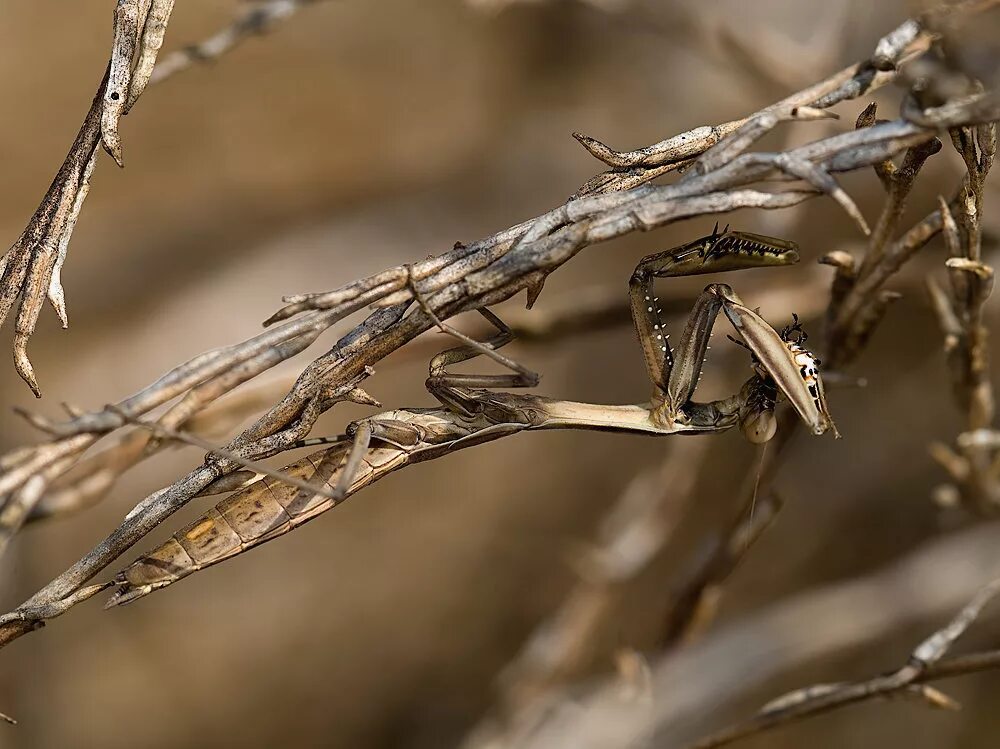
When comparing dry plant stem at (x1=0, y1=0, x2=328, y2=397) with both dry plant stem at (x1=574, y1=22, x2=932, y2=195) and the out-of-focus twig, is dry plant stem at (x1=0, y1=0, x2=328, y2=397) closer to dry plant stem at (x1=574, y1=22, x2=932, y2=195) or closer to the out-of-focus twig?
dry plant stem at (x1=574, y1=22, x2=932, y2=195)

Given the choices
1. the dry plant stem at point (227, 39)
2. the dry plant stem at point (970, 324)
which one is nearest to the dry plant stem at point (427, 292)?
the dry plant stem at point (970, 324)

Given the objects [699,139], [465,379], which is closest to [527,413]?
[465,379]

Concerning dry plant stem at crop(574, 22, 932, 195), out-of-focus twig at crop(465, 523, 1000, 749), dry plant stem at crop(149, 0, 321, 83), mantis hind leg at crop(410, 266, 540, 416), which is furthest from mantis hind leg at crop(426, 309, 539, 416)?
out-of-focus twig at crop(465, 523, 1000, 749)

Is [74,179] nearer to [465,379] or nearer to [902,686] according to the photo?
[465,379]

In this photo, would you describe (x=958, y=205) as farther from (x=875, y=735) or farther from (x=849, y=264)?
(x=875, y=735)

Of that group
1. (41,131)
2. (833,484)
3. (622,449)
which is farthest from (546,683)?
(41,131)
